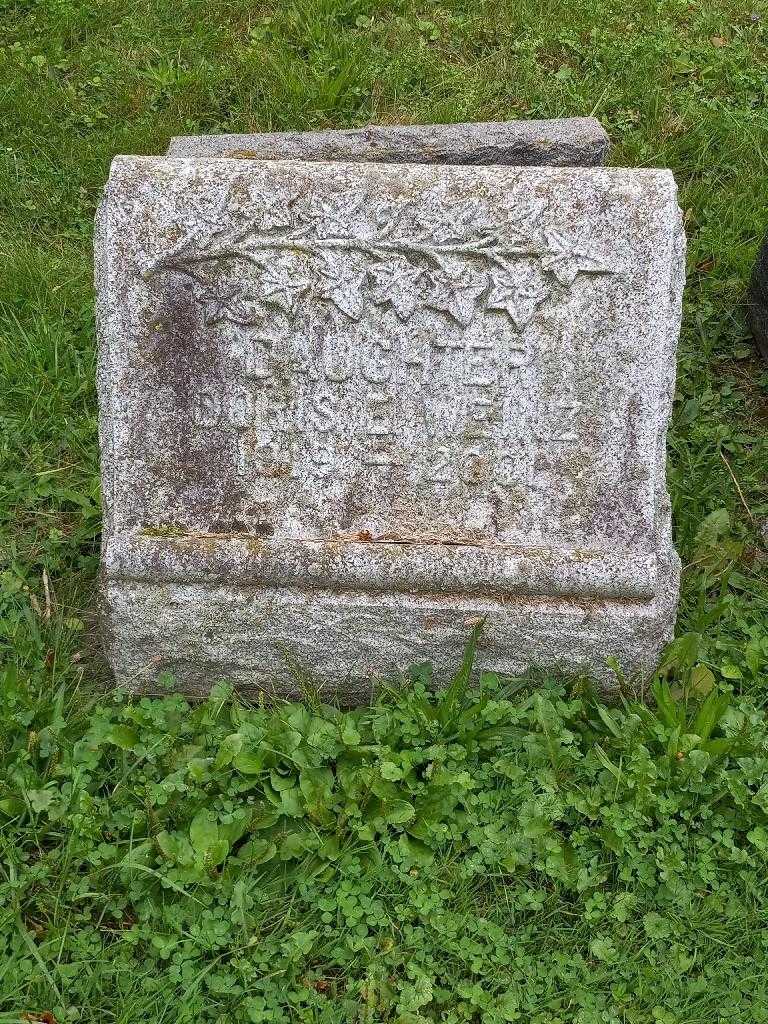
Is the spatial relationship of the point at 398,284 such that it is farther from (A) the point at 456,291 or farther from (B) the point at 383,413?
(B) the point at 383,413

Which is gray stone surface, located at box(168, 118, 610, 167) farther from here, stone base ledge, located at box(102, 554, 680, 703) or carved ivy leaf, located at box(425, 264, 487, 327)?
stone base ledge, located at box(102, 554, 680, 703)

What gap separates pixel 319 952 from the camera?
2164 millimetres

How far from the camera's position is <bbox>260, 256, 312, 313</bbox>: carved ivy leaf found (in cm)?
224

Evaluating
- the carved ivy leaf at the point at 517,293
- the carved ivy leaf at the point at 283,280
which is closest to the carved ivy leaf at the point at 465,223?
the carved ivy leaf at the point at 517,293

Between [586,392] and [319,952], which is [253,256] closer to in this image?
[586,392]

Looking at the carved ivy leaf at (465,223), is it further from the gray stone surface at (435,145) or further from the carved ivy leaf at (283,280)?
the gray stone surface at (435,145)

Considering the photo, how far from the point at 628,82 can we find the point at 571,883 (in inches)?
130

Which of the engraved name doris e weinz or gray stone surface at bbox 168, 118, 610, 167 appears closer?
the engraved name doris e weinz

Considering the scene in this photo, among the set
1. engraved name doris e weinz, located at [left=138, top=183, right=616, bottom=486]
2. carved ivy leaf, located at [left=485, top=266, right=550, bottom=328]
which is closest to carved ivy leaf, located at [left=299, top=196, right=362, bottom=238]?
engraved name doris e weinz, located at [left=138, top=183, right=616, bottom=486]

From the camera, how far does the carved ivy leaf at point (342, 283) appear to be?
7.33 feet

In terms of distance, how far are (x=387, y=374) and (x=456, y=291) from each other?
0.81 feet

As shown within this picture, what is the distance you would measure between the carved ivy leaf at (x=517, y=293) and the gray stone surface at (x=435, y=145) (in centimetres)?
78

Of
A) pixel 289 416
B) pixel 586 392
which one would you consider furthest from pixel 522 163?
pixel 289 416

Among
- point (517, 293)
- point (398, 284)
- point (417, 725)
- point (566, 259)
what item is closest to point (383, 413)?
point (398, 284)
